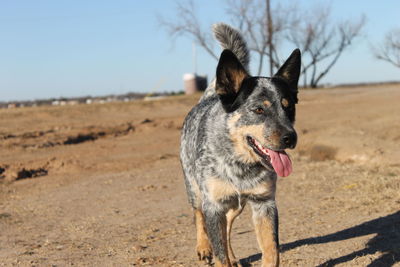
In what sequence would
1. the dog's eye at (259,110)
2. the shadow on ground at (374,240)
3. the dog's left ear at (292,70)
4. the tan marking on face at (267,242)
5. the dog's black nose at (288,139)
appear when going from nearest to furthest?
the dog's black nose at (288,139), the dog's eye at (259,110), the tan marking on face at (267,242), the dog's left ear at (292,70), the shadow on ground at (374,240)

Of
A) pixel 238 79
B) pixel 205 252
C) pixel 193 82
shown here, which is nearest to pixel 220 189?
pixel 238 79

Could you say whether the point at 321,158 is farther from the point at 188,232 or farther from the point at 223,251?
the point at 223,251

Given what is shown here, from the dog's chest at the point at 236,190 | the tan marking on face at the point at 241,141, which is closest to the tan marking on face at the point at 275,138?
the tan marking on face at the point at 241,141

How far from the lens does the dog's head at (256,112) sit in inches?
187

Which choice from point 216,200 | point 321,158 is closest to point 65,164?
point 321,158

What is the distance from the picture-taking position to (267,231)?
5.07 metres

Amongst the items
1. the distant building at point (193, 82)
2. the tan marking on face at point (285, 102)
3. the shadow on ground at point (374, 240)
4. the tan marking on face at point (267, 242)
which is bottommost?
the distant building at point (193, 82)

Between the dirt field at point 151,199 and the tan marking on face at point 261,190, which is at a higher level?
the tan marking on face at point 261,190

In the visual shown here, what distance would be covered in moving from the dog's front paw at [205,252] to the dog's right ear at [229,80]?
1.68m

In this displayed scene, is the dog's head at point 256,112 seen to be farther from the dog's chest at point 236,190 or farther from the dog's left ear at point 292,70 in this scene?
the dog's chest at point 236,190

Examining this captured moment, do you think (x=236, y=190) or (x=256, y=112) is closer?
(x=256, y=112)

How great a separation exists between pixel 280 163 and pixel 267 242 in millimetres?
750

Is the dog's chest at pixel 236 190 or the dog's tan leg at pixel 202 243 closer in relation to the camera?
the dog's chest at pixel 236 190

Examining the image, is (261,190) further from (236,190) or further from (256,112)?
(256,112)
